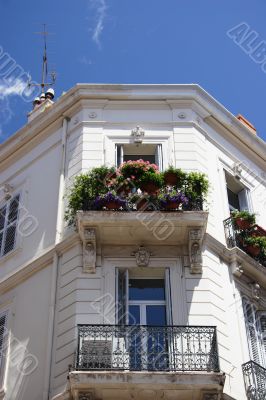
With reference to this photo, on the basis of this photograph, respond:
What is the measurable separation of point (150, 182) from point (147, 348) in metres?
3.44

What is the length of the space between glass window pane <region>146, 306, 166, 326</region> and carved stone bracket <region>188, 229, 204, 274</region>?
3.11 feet

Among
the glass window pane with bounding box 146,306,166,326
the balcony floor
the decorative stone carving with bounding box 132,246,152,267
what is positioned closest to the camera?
the balcony floor

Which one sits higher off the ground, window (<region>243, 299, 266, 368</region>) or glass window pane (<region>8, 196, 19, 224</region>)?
glass window pane (<region>8, 196, 19, 224</region>)

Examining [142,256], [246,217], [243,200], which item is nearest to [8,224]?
[142,256]

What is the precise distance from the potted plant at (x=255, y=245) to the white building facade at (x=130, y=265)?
0.28m

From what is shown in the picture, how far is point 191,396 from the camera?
38.9ft

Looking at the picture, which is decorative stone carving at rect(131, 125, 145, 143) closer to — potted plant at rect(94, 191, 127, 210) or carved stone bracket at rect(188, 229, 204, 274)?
potted plant at rect(94, 191, 127, 210)

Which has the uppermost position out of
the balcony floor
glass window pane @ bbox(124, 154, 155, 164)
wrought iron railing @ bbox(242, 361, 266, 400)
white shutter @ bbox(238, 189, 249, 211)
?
glass window pane @ bbox(124, 154, 155, 164)

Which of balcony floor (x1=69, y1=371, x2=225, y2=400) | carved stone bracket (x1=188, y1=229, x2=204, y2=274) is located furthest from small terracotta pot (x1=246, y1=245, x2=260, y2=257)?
balcony floor (x1=69, y1=371, x2=225, y2=400)

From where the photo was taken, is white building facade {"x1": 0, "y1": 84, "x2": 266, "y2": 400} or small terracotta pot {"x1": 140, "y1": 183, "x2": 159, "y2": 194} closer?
white building facade {"x1": 0, "y1": 84, "x2": 266, "y2": 400}

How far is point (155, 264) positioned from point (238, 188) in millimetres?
4332

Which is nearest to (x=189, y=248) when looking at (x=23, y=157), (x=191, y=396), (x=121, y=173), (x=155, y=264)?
(x=155, y=264)

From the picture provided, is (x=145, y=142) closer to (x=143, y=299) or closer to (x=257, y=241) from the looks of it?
(x=257, y=241)

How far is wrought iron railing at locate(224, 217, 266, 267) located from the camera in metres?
15.3
